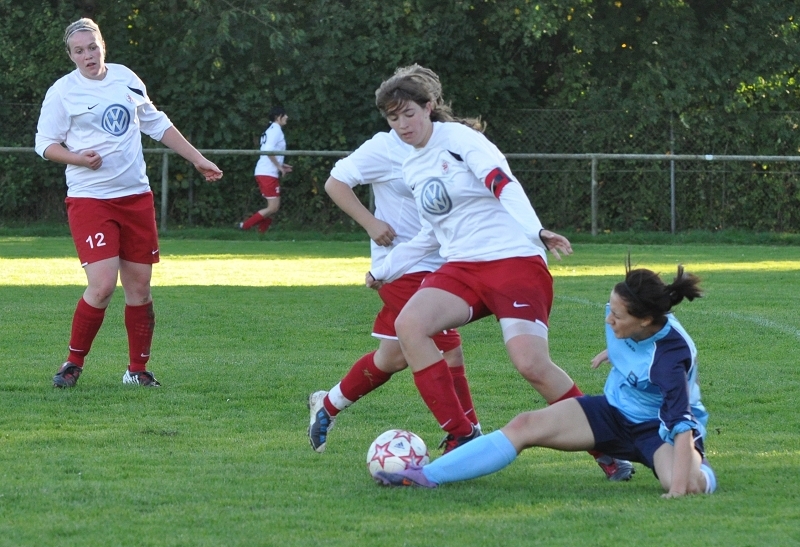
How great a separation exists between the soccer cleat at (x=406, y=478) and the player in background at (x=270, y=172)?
14166 mm

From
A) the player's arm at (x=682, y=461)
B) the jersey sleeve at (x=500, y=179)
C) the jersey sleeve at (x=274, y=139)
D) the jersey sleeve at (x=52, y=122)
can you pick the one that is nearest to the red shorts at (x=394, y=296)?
the jersey sleeve at (x=500, y=179)

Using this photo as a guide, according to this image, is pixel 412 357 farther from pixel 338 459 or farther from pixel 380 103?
pixel 380 103

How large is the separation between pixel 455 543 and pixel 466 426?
118 centimetres

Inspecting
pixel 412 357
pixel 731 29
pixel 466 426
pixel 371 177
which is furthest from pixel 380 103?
pixel 731 29

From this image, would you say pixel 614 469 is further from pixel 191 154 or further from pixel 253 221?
pixel 253 221

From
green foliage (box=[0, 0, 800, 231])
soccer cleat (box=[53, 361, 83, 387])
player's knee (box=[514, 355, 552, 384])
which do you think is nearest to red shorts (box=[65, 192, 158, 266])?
soccer cleat (box=[53, 361, 83, 387])

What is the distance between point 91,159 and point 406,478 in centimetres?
306

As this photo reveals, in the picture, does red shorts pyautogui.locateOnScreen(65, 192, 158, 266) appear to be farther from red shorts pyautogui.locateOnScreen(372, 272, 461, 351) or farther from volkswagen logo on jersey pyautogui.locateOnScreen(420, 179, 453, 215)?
volkswagen logo on jersey pyautogui.locateOnScreen(420, 179, 453, 215)

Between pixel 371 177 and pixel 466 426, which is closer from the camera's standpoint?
pixel 466 426

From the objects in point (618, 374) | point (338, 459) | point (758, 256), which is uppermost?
point (618, 374)

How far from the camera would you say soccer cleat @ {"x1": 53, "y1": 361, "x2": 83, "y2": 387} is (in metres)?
6.88

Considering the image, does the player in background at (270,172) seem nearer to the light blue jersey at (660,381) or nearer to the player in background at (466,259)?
the player in background at (466,259)

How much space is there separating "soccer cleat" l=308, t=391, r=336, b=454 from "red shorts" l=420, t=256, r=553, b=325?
81 cm

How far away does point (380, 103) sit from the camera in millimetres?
5051
